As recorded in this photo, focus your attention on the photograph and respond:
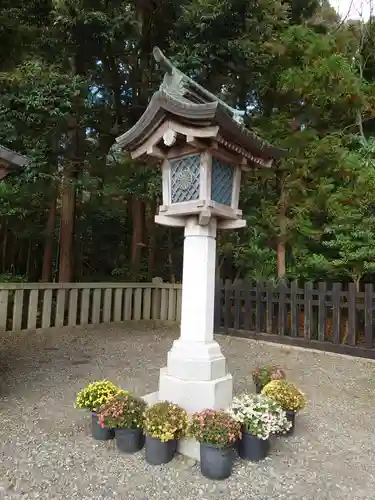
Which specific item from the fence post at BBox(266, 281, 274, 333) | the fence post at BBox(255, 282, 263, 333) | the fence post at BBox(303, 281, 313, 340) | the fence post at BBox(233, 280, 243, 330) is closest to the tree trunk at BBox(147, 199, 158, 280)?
the fence post at BBox(233, 280, 243, 330)

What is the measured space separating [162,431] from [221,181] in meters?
2.14

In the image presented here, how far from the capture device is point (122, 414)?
2.82 metres

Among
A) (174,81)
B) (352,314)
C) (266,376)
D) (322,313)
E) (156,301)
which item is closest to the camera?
(174,81)

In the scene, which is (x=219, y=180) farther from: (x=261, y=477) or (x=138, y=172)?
(x=138, y=172)

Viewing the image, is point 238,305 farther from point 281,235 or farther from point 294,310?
point 281,235

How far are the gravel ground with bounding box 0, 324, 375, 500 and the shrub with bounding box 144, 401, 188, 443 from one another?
0.77 feet

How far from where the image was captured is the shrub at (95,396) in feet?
10.2

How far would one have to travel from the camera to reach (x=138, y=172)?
22.5 ft

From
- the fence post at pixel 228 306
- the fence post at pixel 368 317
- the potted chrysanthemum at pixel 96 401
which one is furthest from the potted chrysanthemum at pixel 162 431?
the fence post at pixel 228 306

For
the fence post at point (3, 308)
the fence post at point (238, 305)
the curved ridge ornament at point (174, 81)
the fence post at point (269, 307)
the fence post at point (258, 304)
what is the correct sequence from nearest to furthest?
the curved ridge ornament at point (174, 81) → the fence post at point (3, 308) → the fence post at point (269, 307) → the fence post at point (258, 304) → the fence post at point (238, 305)

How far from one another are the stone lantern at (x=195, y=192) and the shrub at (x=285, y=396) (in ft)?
1.24

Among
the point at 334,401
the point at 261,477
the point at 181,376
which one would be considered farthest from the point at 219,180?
the point at 334,401

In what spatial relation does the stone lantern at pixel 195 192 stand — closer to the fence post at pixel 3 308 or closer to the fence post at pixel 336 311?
the fence post at pixel 336 311

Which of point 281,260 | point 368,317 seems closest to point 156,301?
point 281,260
